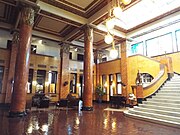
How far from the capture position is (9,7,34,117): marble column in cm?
639

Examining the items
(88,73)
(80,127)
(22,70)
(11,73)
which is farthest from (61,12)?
(80,127)

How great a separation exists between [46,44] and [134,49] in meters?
9.68

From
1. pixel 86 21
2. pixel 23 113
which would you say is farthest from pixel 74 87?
pixel 23 113

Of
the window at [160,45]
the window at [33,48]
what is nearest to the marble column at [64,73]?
the window at [33,48]

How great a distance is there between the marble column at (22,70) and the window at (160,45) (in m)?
11.6

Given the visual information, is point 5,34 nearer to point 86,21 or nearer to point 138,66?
point 86,21

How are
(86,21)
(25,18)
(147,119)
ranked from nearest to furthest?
(147,119), (25,18), (86,21)

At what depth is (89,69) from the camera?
934 centimetres

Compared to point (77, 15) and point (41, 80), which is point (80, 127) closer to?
point (77, 15)

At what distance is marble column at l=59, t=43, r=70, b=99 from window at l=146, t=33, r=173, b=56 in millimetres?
8412

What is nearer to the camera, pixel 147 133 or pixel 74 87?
pixel 147 133

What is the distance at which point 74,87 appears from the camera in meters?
15.2

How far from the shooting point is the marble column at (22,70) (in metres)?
6.39

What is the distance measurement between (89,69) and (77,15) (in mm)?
3659
